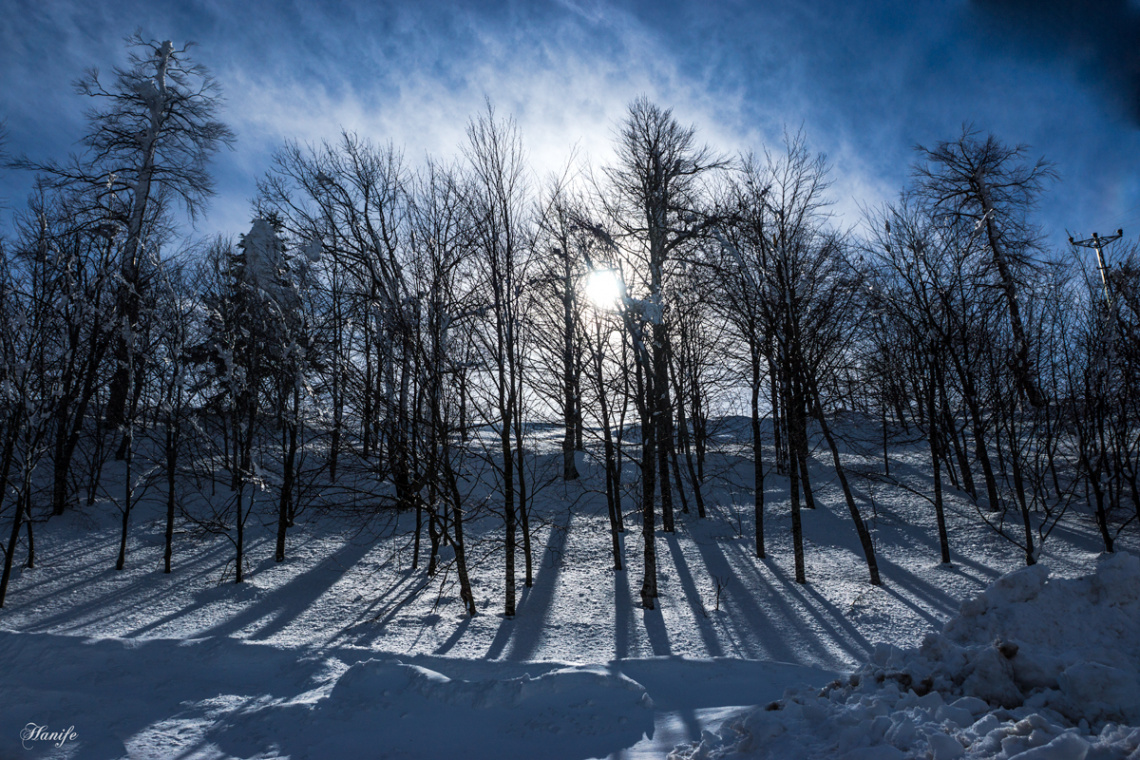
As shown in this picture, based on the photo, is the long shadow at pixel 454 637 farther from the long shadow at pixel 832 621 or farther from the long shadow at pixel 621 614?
the long shadow at pixel 832 621

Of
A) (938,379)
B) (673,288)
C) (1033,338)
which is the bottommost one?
(938,379)

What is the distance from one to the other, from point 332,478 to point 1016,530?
58.1ft

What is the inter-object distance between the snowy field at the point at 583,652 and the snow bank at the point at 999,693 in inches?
0.5

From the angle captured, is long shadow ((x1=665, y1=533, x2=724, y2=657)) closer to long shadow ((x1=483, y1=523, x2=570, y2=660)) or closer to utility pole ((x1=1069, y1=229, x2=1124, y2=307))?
long shadow ((x1=483, y1=523, x2=570, y2=660))

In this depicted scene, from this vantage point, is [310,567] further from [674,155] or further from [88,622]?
[674,155]

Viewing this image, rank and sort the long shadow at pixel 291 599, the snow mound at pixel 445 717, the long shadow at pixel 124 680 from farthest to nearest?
the long shadow at pixel 291 599, the long shadow at pixel 124 680, the snow mound at pixel 445 717

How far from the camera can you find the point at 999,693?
3.30 meters

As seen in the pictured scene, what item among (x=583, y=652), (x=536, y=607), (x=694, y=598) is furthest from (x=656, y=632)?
(x=536, y=607)

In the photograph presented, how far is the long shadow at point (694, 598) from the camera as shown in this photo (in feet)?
24.9

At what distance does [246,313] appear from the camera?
15.5 meters

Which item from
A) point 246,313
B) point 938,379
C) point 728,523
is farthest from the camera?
point 246,313

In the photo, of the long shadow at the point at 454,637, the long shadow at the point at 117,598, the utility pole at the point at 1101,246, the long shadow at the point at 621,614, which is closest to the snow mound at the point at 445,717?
the long shadow at the point at 621,614

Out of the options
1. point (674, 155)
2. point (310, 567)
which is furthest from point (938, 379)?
point (310, 567)

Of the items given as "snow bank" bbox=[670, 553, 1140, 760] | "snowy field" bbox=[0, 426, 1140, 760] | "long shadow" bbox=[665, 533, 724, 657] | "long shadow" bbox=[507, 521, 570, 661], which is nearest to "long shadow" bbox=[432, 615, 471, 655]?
"snowy field" bbox=[0, 426, 1140, 760]
